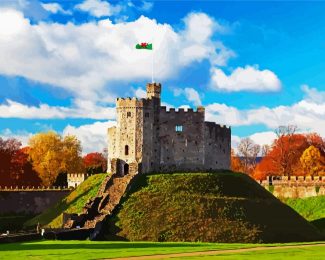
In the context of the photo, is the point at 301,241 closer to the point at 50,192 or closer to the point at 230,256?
the point at 230,256

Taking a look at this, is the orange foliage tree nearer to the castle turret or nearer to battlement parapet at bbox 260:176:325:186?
battlement parapet at bbox 260:176:325:186

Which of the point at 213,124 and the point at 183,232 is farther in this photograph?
the point at 213,124

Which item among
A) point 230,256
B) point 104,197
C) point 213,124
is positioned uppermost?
point 213,124

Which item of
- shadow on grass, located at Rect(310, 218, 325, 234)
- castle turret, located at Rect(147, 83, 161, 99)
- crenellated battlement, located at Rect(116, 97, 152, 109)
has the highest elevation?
castle turret, located at Rect(147, 83, 161, 99)

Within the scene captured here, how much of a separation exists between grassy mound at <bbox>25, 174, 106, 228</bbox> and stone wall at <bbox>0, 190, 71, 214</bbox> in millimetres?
18352

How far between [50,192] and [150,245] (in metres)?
51.5

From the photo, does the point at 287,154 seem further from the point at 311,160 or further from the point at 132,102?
the point at 132,102

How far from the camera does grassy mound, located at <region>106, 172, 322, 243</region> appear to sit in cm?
6700

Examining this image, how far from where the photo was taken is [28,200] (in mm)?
107000

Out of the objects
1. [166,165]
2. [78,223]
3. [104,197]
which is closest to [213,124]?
[166,165]

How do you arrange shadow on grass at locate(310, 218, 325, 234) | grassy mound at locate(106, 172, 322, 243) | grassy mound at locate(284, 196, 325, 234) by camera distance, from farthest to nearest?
grassy mound at locate(284, 196, 325, 234) < shadow on grass at locate(310, 218, 325, 234) < grassy mound at locate(106, 172, 322, 243)

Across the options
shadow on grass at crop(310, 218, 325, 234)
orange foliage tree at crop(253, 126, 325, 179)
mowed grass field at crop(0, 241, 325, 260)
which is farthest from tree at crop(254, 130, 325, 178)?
mowed grass field at crop(0, 241, 325, 260)

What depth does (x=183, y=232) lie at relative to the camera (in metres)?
67.1

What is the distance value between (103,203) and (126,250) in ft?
→ 71.5
